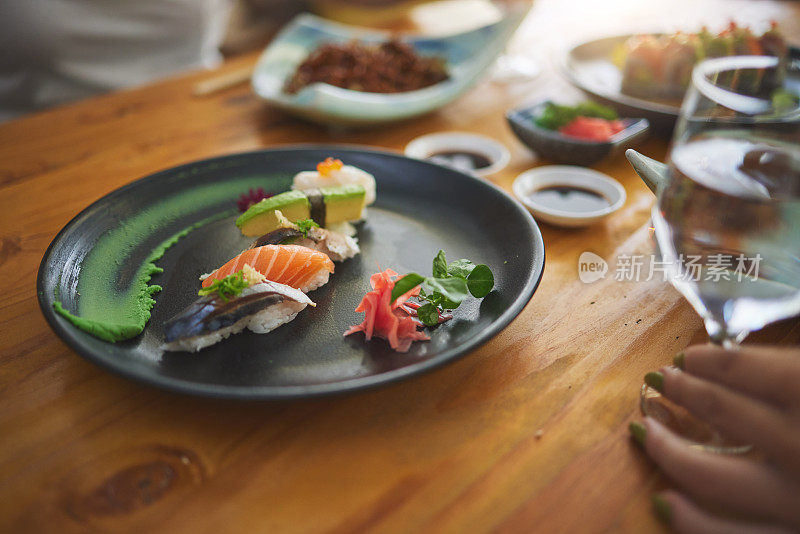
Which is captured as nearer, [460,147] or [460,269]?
[460,269]

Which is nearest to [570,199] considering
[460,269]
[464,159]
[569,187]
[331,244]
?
[569,187]

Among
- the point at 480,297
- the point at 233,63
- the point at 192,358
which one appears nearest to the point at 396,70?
the point at 233,63

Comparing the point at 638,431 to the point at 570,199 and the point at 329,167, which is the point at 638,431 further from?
the point at 329,167

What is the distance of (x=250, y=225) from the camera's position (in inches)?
54.9

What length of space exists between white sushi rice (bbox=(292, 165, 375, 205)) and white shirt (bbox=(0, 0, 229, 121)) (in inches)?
70.4

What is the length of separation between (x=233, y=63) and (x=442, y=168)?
4.73 feet

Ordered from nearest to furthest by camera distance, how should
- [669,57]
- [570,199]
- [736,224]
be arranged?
[736,224] < [570,199] < [669,57]

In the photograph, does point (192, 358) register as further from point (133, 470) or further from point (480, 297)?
point (480, 297)

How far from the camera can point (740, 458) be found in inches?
32.8

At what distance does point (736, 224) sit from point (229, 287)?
817 millimetres

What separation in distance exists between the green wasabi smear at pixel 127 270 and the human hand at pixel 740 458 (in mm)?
932

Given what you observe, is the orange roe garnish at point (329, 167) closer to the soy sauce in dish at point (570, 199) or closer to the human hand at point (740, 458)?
the soy sauce in dish at point (570, 199)

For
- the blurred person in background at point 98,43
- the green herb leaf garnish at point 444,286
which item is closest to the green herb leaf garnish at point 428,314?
the green herb leaf garnish at point 444,286

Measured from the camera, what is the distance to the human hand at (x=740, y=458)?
72cm
